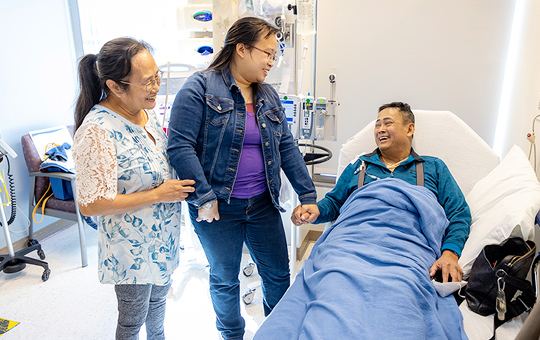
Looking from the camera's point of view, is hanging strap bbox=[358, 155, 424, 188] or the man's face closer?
hanging strap bbox=[358, 155, 424, 188]

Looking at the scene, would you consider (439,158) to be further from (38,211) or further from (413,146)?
(38,211)

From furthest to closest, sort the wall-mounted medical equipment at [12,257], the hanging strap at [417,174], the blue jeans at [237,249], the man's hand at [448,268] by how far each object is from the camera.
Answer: the wall-mounted medical equipment at [12,257] < the hanging strap at [417,174] < the blue jeans at [237,249] < the man's hand at [448,268]

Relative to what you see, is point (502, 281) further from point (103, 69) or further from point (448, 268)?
point (103, 69)

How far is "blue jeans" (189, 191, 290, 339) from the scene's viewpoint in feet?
4.86

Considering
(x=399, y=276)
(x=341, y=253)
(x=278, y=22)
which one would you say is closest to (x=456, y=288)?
(x=399, y=276)

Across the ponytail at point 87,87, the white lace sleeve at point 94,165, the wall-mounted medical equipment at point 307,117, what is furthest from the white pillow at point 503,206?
the ponytail at point 87,87

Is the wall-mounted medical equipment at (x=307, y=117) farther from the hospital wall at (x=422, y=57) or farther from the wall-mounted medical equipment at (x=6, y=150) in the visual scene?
the wall-mounted medical equipment at (x=6, y=150)

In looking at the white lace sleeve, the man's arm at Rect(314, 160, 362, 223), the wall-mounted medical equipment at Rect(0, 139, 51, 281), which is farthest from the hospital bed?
the wall-mounted medical equipment at Rect(0, 139, 51, 281)

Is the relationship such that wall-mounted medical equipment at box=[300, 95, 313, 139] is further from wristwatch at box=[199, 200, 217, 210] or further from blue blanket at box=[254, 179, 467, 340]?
wristwatch at box=[199, 200, 217, 210]

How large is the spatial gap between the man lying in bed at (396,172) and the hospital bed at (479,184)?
88mm

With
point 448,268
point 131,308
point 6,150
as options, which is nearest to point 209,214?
point 131,308

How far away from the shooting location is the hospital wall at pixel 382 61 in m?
2.63

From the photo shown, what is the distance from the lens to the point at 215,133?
54.8 inches

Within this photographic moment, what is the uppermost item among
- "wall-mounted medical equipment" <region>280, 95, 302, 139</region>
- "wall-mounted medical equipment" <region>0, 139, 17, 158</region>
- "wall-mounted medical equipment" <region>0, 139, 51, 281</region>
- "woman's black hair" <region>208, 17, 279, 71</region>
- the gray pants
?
"woman's black hair" <region>208, 17, 279, 71</region>
